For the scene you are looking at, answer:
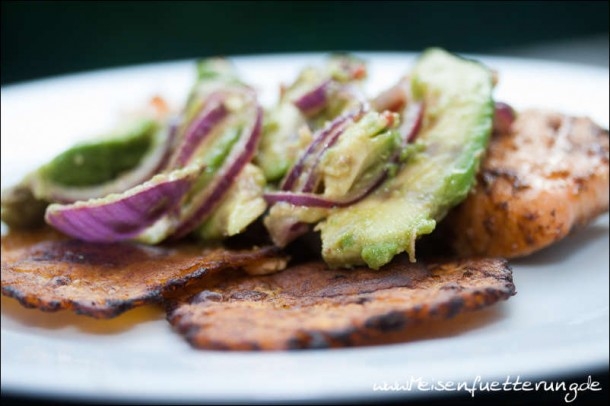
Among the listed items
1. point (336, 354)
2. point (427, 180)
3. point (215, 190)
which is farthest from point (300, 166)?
point (336, 354)

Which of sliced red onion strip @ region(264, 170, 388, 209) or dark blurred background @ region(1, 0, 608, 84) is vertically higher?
dark blurred background @ region(1, 0, 608, 84)

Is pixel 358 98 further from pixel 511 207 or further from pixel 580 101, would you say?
pixel 580 101

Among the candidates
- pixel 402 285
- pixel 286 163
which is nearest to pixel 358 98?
pixel 286 163

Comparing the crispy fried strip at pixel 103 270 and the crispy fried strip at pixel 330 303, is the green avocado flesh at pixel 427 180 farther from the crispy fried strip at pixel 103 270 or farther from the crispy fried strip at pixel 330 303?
the crispy fried strip at pixel 103 270

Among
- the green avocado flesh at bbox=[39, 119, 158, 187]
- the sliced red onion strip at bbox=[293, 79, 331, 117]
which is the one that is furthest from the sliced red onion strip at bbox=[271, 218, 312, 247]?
the green avocado flesh at bbox=[39, 119, 158, 187]

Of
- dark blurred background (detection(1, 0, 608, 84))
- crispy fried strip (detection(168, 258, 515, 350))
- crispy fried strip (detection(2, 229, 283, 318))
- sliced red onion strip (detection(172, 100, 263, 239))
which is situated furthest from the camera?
dark blurred background (detection(1, 0, 608, 84))

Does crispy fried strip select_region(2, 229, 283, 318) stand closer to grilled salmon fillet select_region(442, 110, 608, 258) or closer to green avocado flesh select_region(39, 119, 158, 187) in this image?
green avocado flesh select_region(39, 119, 158, 187)

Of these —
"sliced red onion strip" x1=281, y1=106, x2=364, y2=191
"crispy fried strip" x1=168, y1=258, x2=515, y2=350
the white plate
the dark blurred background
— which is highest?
the dark blurred background

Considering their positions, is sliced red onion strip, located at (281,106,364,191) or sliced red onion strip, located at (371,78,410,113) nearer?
sliced red onion strip, located at (281,106,364,191)
